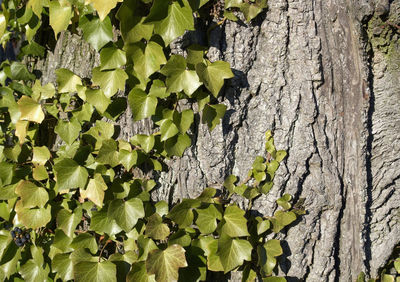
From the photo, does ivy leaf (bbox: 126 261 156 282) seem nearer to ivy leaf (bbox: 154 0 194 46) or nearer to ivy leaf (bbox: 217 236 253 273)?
ivy leaf (bbox: 217 236 253 273)

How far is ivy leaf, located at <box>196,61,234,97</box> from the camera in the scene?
1.25m

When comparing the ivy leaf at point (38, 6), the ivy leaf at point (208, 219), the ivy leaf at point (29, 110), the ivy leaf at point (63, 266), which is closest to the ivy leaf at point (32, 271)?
the ivy leaf at point (63, 266)

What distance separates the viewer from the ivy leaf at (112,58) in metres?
1.31

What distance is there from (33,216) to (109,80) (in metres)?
0.67

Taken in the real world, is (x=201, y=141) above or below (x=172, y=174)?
above

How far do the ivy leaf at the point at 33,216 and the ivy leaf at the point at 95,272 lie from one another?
0.89ft

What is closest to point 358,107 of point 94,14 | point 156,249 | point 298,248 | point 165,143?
point 298,248

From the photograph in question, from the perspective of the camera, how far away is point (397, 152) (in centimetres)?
141

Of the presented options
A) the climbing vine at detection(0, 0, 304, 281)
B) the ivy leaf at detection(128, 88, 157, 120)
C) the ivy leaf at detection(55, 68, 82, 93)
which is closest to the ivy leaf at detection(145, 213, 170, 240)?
the climbing vine at detection(0, 0, 304, 281)

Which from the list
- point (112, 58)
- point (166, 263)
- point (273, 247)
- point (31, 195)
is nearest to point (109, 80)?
point (112, 58)

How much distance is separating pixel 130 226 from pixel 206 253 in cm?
30

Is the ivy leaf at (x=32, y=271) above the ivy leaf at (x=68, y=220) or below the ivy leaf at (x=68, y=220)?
below

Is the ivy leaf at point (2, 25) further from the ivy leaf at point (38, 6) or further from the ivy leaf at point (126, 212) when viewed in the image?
the ivy leaf at point (126, 212)

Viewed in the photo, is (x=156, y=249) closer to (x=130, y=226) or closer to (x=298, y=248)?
(x=130, y=226)
